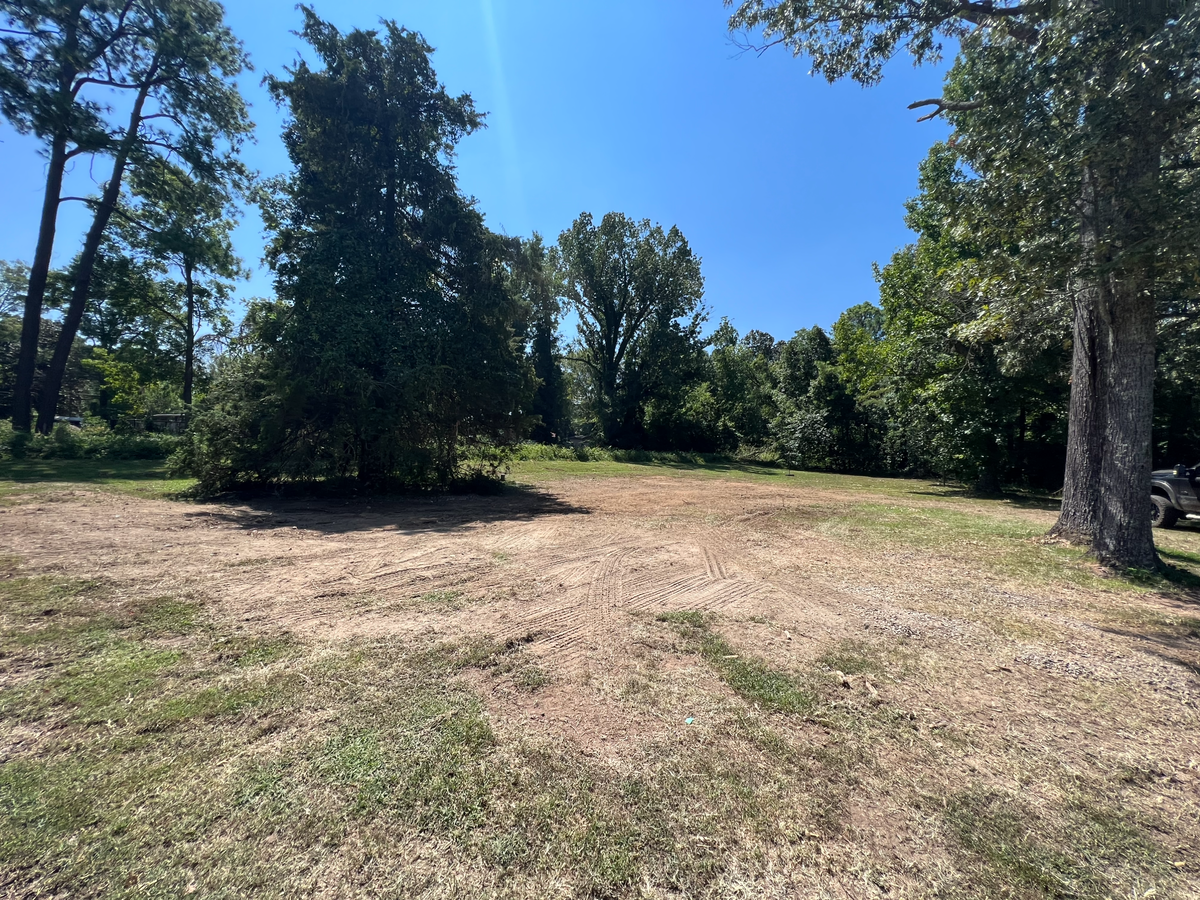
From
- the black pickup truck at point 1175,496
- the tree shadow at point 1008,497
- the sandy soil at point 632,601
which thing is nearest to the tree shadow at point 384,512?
the sandy soil at point 632,601

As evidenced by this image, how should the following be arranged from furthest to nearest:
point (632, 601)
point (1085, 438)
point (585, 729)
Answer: point (1085, 438) → point (632, 601) → point (585, 729)

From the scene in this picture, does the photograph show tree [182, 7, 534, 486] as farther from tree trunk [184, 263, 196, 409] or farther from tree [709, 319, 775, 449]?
tree [709, 319, 775, 449]

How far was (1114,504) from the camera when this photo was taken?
259 inches

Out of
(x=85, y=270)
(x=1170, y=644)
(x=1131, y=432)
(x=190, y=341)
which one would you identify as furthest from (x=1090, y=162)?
(x=190, y=341)

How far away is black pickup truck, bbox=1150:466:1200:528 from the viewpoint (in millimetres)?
9758

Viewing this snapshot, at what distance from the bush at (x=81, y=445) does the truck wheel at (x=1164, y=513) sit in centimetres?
2575

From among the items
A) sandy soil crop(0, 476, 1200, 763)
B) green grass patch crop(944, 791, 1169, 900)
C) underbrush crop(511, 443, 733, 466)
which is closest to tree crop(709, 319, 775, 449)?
underbrush crop(511, 443, 733, 466)

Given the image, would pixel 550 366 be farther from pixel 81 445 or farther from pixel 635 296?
pixel 81 445

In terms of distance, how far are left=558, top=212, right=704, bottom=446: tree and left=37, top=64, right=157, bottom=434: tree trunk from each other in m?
23.7

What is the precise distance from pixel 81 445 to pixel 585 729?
24419 mm

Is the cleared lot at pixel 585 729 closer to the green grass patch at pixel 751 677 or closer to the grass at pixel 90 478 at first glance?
the green grass patch at pixel 751 677

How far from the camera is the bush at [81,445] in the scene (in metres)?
16.5

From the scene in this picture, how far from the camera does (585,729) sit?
9.56 feet

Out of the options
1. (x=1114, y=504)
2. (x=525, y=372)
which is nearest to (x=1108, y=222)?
(x=1114, y=504)
